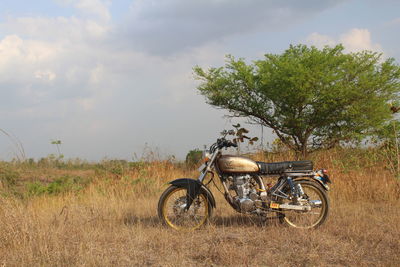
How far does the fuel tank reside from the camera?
5.74m

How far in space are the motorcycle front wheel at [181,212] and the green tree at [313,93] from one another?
7.81 m

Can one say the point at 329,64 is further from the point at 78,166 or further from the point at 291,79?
the point at 78,166

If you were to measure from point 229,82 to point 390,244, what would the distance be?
10.6 metres

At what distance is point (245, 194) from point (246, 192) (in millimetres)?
32

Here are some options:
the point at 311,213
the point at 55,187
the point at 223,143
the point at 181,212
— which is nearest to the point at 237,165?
the point at 223,143

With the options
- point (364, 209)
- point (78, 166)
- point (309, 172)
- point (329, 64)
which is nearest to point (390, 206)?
point (364, 209)

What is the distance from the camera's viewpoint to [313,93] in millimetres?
13250

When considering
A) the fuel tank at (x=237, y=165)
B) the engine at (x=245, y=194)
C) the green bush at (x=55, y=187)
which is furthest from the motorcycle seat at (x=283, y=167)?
the green bush at (x=55, y=187)

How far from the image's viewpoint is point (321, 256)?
4.57 metres

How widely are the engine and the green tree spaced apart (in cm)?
753

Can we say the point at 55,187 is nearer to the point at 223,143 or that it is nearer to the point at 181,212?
the point at 181,212

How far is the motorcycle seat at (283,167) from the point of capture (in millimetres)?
5801

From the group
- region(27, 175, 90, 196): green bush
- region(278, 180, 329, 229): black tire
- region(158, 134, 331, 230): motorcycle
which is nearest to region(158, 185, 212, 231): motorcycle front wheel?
region(158, 134, 331, 230): motorcycle

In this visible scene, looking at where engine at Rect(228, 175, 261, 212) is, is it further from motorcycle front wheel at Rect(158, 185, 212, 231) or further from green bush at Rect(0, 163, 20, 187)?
green bush at Rect(0, 163, 20, 187)
